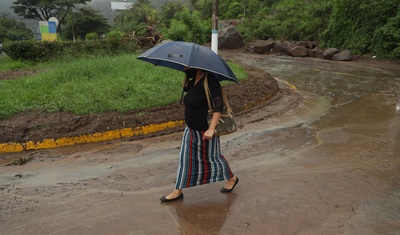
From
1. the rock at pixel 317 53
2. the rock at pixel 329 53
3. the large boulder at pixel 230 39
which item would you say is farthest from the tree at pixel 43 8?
the rock at pixel 329 53

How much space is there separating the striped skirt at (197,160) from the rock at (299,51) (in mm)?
19744

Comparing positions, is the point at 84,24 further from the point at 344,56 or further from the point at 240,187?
the point at 240,187

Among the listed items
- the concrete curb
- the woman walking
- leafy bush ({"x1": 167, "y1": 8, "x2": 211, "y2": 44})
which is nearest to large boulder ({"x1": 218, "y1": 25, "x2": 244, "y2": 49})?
leafy bush ({"x1": 167, "y1": 8, "x2": 211, "y2": 44})

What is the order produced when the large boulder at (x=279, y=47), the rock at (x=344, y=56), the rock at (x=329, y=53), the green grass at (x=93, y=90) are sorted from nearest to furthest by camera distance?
1. the green grass at (x=93, y=90)
2. the rock at (x=344, y=56)
3. the rock at (x=329, y=53)
4. the large boulder at (x=279, y=47)

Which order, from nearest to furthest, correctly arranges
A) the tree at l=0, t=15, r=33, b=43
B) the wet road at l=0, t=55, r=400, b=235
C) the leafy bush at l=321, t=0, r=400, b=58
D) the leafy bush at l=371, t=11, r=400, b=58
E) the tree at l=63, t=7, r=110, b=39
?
the wet road at l=0, t=55, r=400, b=235, the leafy bush at l=371, t=11, r=400, b=58, the leafy bush at l=321, t=0, r=400, b=58, the tree at l=63, t=7, r=110, b=39, the tree at l=0, t=15, r=33, b=43

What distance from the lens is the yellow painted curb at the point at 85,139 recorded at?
534 centimetres

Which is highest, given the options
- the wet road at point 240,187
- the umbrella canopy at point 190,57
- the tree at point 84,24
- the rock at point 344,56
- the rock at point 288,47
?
the tree at point 84,24

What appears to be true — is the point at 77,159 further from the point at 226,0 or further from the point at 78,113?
the point at 226,0

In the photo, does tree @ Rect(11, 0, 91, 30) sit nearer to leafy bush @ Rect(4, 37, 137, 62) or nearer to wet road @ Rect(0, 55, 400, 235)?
leafy bush @ Rect(4, 37, 137, 62)

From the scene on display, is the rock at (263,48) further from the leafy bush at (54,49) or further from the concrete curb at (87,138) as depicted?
the concrete curb at (87,138)

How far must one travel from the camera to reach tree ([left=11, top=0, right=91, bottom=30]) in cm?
4144

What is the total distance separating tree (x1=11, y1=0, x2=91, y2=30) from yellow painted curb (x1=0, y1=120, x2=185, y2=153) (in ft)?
133

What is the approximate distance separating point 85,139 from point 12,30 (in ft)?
164

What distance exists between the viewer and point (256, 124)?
676cm
